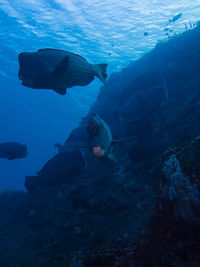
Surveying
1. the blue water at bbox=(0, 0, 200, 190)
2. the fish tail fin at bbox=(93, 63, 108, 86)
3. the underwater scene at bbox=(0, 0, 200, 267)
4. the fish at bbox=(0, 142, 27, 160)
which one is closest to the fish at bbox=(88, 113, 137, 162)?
the underwater scene at bbox=(0, 0, 200, 267)

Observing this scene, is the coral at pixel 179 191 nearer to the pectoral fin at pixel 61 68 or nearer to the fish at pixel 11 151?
the pectoral fin at pixel 61 68

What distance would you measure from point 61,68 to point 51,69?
182 millimetres

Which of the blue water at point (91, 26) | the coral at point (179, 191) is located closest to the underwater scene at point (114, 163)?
the coral at point (179, 191)

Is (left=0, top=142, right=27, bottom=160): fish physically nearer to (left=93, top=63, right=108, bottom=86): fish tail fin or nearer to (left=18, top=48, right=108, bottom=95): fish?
(left=18, top=48, right=108, bottom=95): fish

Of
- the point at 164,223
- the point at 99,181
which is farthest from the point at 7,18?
the point at 164,223

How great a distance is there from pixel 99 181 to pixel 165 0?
16883 mm

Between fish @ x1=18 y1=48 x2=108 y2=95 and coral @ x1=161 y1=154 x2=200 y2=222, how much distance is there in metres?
1.55

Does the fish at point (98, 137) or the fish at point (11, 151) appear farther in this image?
the fish at point (11, 151)

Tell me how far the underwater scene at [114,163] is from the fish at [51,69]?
0.04ft

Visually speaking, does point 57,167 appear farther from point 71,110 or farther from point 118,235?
point 71,110

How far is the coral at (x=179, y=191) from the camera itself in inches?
61.6

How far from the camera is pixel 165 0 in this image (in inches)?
581

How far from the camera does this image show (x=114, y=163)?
6.04 meters

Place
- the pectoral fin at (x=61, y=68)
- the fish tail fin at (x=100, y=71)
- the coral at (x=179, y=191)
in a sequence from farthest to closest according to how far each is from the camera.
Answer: the fish tail fin at (x=100, y=71) → the pectoral fin at (x=61, y=68) → the coral at (x=179, y=191)
